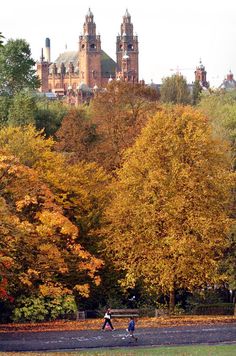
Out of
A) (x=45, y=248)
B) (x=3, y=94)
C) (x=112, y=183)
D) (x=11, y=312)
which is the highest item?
(x=3, y=94)

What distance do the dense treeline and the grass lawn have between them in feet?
31.0

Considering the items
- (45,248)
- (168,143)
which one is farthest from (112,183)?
(45,248)

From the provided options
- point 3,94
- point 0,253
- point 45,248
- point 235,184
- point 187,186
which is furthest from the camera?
point 3,94

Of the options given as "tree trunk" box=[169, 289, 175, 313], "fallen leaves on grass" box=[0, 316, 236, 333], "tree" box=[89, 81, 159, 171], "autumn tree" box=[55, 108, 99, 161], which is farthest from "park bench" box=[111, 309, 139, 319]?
"autumn tree" box=[55, 108, 99, 161]

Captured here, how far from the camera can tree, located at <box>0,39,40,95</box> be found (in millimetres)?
98688

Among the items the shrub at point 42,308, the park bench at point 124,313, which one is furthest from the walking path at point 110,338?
the park bench at point 124,313

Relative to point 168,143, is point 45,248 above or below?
below

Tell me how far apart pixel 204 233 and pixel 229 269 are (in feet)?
12.1

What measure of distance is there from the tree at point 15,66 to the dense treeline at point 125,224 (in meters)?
41.2

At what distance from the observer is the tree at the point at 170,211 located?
50.5 metres

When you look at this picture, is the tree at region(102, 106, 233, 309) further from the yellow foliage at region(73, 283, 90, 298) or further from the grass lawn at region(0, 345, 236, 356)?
the grass lawn at region(0, 345, 236, 356)

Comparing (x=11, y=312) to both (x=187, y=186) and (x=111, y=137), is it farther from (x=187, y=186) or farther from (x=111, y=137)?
(x=111, y=137)

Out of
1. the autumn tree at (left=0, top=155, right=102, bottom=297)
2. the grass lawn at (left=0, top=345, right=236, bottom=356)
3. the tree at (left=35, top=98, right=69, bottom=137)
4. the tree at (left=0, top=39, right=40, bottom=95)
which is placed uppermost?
the tree at (left=0, top=39, right=40, bottom=95)

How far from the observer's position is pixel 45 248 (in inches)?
1895
